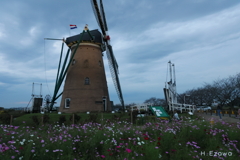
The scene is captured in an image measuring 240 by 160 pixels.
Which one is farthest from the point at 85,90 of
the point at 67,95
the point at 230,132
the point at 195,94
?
the point at 195,94

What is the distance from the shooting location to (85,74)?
23859 mm

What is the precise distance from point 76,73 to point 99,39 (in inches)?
223

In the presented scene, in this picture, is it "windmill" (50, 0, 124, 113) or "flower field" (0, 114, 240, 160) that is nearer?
"flower field" (0, 114, 240, 160)

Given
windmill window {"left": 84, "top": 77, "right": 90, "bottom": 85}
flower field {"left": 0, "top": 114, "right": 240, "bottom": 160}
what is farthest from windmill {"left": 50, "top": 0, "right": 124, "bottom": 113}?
flower field {"left": 0, "top": 114, "right": 240, "bottom": 160}

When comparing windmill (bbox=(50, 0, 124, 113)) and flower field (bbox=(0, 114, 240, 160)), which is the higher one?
windmill (bbox=(50, 0, 124, 113))

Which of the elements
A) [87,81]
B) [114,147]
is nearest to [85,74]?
[87,81]

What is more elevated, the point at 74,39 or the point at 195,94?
the point at 74,39

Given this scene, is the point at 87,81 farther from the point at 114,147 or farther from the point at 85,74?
the point at 114,147

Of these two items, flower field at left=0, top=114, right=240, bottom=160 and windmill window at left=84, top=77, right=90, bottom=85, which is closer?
flower field at left=0, top=114, right=240, bottom=160

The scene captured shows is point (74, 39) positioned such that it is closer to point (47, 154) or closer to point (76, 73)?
point (76, 73)

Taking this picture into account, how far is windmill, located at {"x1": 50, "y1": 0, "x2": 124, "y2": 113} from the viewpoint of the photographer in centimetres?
2300

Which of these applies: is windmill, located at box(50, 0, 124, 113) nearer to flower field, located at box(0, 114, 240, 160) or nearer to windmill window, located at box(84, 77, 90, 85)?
windmill window, located at box(84, 77, 90, 85)

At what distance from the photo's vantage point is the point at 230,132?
7141mm

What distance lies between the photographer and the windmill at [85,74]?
23000 mm
